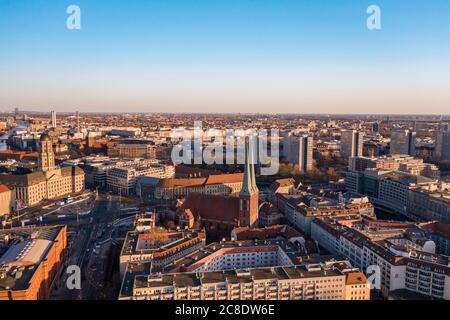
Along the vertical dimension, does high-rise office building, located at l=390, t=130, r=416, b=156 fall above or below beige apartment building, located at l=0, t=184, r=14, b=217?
above

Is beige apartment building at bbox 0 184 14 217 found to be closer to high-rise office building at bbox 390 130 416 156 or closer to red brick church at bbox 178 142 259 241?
red brick church at bbox 178 142 259 241

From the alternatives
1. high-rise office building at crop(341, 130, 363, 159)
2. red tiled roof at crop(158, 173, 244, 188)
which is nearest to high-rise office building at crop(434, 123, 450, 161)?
high-rise office building at crop(341, 130, 363, 159)

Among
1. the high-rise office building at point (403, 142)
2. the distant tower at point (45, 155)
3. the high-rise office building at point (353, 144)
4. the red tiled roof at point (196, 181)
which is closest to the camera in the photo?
the red tiled roof at point (196, 181)

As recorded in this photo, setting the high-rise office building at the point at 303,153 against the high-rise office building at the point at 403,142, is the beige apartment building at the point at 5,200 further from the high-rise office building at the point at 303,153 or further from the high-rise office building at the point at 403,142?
the high-rise office building at the point at 403,142

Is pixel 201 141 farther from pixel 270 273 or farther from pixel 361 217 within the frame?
pixel 270 273

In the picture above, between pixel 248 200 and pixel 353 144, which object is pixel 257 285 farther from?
pixel 353 144

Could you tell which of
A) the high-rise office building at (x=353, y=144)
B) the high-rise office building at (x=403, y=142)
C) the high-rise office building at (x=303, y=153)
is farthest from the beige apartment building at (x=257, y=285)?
the high-rise office building at (x=403, y=142)

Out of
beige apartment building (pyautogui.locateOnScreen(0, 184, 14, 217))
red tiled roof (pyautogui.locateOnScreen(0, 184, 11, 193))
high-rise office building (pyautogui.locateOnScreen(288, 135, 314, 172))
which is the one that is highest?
high-rise office building (pyautogui.locateOnScreen(288, 135, 314, 172))
